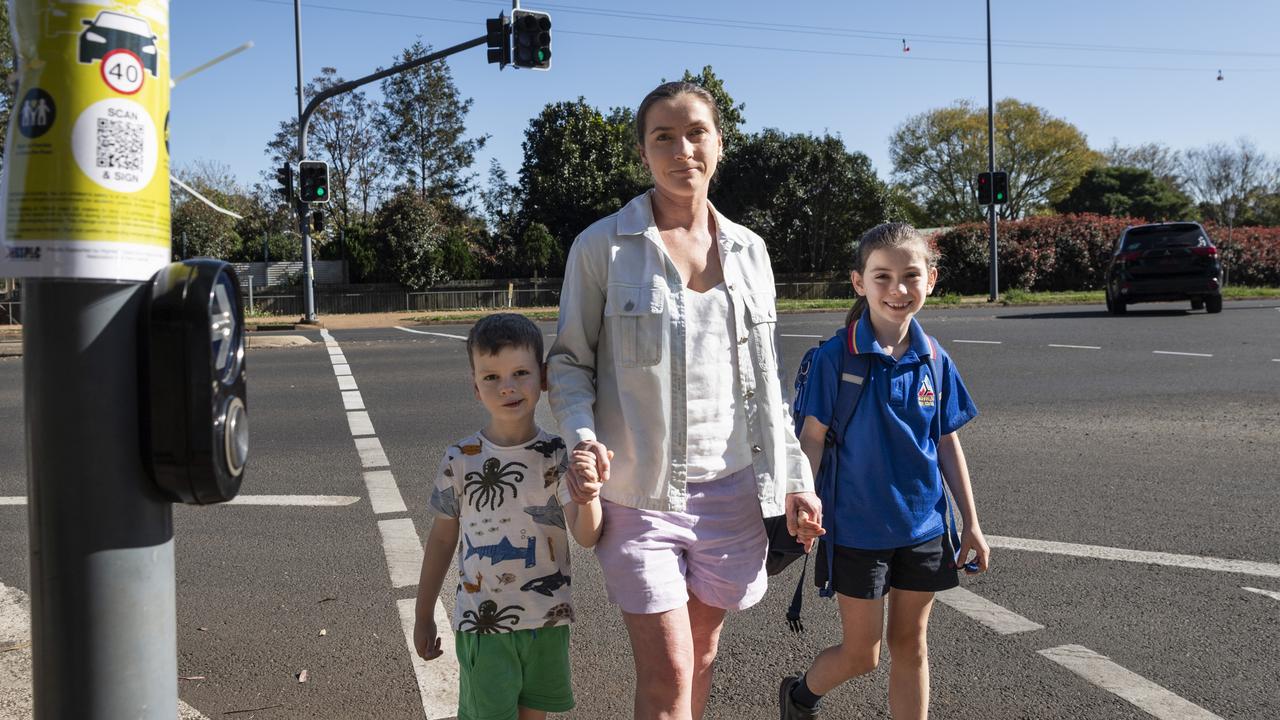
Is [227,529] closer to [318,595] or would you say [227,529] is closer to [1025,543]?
[318,595]

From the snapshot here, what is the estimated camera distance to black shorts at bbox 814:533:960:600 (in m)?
3.09

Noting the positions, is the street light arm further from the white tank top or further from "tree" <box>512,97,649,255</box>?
"tree" <box>512,97,649,255</box>

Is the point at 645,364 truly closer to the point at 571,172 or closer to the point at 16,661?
the point at 16,661

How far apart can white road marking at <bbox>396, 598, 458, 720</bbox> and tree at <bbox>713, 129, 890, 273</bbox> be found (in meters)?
36.5

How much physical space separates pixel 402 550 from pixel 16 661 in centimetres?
190

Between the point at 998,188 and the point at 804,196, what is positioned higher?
the point at 804,196

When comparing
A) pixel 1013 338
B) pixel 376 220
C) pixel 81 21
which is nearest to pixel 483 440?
pixel 81 21

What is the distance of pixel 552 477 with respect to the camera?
2.88m

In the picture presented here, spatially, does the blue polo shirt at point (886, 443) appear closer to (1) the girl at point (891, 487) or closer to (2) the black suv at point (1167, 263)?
(1) the girl at point (891, 487)

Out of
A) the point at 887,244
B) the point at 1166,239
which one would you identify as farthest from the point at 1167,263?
the point at 887,244

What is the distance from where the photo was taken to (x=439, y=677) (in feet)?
12.3

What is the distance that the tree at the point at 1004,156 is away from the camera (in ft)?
228

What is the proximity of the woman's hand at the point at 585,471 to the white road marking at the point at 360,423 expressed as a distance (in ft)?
21.7

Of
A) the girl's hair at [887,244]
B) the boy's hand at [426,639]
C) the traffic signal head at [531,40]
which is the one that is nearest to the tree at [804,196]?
the traffic signal head at [531,40]
